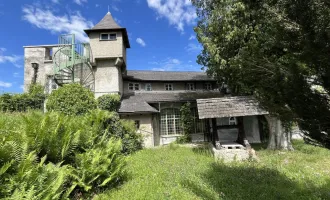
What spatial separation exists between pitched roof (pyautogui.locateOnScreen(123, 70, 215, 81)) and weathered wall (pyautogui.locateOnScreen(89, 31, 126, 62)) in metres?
2.88

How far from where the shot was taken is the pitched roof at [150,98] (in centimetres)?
1549

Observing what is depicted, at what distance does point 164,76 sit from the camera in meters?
20.6

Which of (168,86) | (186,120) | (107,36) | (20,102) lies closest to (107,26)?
(107,36)

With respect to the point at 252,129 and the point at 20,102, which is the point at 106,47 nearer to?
the point at 20,102

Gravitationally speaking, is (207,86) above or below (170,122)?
above

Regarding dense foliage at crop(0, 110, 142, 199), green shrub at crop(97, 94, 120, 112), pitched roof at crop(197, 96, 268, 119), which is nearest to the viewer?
dense foliage at crop(0, 110, 142, 199)

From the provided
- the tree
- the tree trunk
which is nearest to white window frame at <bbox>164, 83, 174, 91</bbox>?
the tree trunk

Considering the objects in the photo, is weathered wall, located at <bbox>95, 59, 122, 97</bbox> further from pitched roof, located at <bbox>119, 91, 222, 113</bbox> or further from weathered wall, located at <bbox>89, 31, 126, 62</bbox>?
pitched roof, located at <bbox>119, 91, 222, 113</bbox>

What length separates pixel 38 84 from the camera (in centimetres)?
2081

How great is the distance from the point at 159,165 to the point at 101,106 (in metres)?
7.09

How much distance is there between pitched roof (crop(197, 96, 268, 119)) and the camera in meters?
11.4

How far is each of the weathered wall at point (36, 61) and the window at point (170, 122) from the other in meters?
14.3

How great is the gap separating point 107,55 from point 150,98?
518 cm

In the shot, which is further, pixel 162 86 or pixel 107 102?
pixel 162 86
